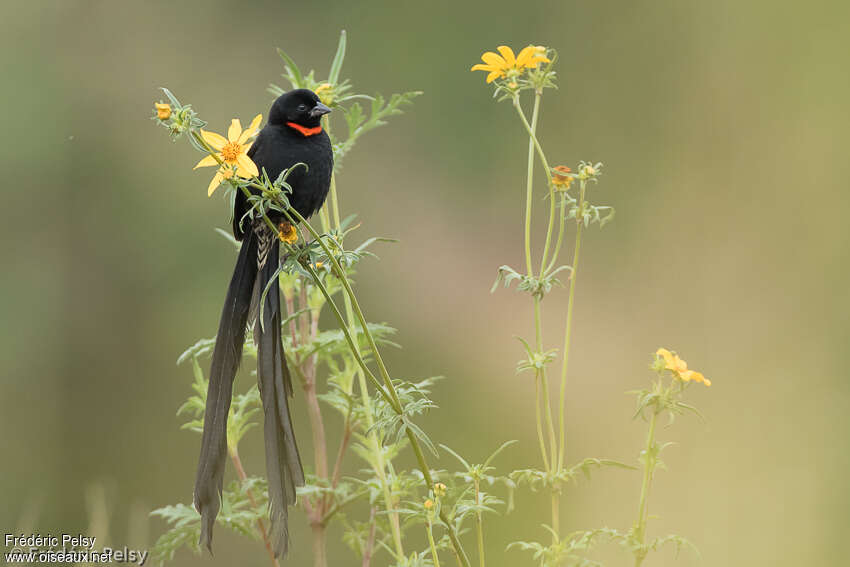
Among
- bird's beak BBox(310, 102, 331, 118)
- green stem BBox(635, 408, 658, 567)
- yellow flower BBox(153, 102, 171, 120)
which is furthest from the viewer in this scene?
bird's beak BBox(310, 102, 331, 118)

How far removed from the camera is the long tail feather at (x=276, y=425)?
80 cm

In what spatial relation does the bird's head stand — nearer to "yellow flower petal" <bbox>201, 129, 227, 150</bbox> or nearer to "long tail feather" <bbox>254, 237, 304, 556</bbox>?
"long tail feather" <bbox>254, 237, 304, 556</bbox>

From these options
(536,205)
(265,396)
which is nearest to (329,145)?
(265,396)

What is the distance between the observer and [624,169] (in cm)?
205

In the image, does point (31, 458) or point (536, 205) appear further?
point (536, 205)

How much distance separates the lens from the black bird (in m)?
0.81

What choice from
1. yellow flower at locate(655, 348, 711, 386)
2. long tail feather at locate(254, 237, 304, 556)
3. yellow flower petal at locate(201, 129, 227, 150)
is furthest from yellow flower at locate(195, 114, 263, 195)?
yellow flower at locate(655, 348, 711, 386)

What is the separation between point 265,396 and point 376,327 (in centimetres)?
18

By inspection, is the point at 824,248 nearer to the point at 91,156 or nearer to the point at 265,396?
the point at 265,396

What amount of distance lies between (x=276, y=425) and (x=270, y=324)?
0.10m

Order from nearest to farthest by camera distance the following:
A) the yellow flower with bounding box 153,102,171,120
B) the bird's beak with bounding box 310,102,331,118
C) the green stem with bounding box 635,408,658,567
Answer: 1. the yellow flower with bounding box 153,102,171,120
2. the green stem with bounding box 635,408,658,567
3. the bird's beak with bounding box 310,102,331,118

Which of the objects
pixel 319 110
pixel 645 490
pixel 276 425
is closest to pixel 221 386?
pixel 276 425

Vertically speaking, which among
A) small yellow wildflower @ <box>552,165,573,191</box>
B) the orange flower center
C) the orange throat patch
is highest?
the orange throat patch

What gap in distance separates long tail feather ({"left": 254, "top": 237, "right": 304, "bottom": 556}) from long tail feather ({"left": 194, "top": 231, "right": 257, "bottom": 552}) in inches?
1.1
